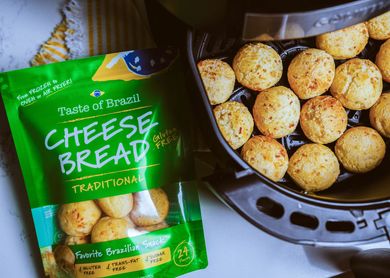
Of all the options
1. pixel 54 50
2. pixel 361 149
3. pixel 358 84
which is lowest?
pixel 361 149

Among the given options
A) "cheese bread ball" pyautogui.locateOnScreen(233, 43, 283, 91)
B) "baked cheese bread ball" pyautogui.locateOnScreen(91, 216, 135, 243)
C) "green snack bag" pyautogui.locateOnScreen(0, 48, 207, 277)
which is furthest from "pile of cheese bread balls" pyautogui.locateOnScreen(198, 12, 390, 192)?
"baked cheese bread ball" pyautogui.locateOnScreen(91, 216, 135, 243)

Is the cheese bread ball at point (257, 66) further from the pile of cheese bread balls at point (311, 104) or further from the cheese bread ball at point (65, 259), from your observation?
the cheese bread ball at point (65, 259)

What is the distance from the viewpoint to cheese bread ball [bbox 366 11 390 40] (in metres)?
0.81

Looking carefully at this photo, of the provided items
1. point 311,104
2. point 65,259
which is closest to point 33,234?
point 65,259

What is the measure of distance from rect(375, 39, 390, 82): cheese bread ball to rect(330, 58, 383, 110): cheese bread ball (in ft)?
0.04

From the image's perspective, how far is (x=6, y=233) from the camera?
84 centimetres

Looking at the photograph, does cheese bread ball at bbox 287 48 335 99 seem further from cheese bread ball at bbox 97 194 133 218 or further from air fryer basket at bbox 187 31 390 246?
cheese bread ball at bbox 97 194 133 218

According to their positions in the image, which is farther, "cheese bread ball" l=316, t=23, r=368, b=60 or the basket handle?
"cheese bread ball" l=316, t=23, r=368, b=60

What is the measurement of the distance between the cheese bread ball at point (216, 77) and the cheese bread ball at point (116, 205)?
215mm

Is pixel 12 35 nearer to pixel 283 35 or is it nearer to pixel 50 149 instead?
pixel 50 149

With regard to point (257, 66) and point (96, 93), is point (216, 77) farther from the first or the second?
point (96, 93)

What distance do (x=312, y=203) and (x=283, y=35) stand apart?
22 cm

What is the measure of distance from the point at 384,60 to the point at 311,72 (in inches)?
5.2

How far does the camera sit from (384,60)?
0.82m
